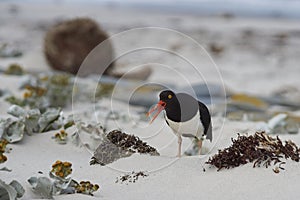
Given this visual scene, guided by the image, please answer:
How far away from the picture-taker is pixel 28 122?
10.5 feet

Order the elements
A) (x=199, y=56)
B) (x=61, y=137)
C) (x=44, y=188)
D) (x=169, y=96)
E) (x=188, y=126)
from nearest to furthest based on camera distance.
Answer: (x=44, y=188) → (x=169, y=96) → (x=188, y=126) → (x=61, y=137) → (x=199, y=56)

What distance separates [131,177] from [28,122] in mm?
1017

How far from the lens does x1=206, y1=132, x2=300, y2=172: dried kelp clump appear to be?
2.43m

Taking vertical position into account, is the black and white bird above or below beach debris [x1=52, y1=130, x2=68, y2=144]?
above

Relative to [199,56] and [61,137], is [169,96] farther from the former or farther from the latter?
[199,56]

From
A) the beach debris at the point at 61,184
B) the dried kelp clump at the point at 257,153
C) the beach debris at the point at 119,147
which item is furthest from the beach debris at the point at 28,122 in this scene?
the dried kelp clump at the point at 257,153

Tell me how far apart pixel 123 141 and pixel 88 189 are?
0.46 m

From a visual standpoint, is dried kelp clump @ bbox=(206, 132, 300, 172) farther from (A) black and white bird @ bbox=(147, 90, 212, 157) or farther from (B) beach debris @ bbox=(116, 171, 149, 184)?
(B) beach debris @ bbox=(116, 171, 149, 184)

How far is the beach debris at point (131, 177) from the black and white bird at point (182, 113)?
286mm

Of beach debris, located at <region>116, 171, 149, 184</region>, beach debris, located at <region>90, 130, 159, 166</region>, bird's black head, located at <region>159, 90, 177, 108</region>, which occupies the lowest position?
Answer: beach debris, located at <region>116, 171, 149, 184</region>

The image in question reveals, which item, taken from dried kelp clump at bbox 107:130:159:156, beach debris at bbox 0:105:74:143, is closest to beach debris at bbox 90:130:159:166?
dried kelp clump at bbox 107:130:159:156

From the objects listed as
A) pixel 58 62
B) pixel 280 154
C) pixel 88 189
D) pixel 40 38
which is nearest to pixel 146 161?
pixel 88 189

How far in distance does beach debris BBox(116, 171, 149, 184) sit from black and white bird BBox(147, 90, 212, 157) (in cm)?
29

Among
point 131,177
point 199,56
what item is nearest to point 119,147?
point 131,177
